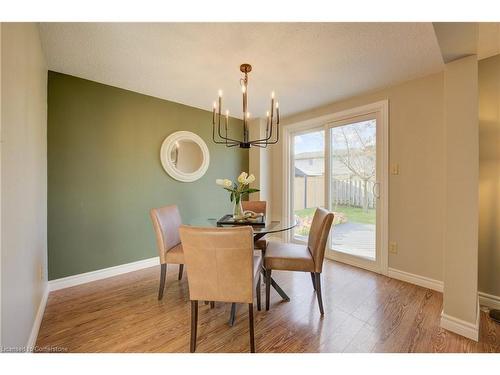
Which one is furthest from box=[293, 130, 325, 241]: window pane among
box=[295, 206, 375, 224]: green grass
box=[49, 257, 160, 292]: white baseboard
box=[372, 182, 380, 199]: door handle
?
box=[49, 257, 160, 292]: white baseboard

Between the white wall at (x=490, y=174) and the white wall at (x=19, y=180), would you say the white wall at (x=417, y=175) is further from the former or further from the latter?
the white wall at (x=19, y=180)

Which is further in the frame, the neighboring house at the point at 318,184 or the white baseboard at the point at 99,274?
the neighboring house at the point at 318,184

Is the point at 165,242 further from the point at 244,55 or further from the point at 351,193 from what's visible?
the point at 351,193

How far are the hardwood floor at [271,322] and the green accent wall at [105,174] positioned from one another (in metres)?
0.45

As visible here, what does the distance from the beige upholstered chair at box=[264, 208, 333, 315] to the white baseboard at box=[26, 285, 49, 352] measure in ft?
5.23

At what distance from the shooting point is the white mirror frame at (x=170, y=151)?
2.84 meters

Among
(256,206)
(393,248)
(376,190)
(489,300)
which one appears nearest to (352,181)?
(376,190)

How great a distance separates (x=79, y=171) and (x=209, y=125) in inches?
70.0

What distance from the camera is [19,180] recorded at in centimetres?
117

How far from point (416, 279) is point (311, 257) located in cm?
137

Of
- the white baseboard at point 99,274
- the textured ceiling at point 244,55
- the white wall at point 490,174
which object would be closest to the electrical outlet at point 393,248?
the white wall at point 490,174

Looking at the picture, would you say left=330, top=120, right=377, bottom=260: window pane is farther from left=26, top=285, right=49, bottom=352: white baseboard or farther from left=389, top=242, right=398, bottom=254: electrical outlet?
left=26, top=285, right=49, bottom=352: white baseboard

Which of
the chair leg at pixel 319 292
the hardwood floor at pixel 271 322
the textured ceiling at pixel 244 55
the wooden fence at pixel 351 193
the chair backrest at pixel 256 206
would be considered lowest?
the hardwood floor at pixel 271 322
